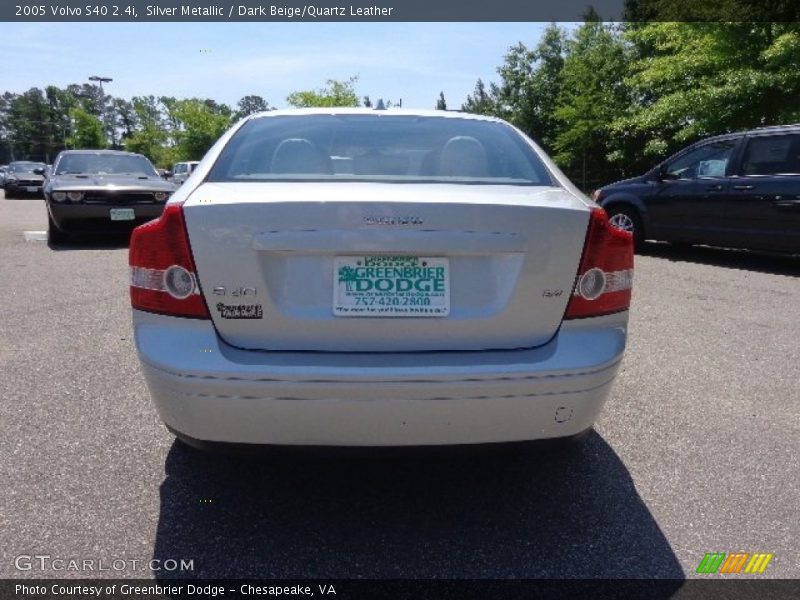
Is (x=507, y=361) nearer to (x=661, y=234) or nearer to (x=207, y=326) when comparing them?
(x=207, y=326)

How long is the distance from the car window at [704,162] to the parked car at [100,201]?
716 centimetres

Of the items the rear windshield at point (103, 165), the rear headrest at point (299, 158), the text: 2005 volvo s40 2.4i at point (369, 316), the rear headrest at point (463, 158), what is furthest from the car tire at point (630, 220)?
the text: 2005 volvo s40 2.4i at point (369, 316)

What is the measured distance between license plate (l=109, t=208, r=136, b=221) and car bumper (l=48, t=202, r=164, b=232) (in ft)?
0.13

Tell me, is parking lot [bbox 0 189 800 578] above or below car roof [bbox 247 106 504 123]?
below

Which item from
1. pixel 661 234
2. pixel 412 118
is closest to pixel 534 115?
pixel 661 234

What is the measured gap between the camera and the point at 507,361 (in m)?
2.24

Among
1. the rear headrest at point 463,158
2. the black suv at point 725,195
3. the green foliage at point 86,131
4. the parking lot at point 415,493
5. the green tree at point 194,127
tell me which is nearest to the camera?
the parking lot at point 415,493

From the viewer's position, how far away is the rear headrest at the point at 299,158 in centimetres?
287

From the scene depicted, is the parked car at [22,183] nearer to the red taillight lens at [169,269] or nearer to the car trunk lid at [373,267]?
the red taillight lens at [169,269]

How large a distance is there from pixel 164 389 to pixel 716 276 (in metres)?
7.24

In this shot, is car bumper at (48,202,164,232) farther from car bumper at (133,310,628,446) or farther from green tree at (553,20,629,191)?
green tree at (553,20,629,191)

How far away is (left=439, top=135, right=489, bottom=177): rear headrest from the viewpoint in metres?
2.94

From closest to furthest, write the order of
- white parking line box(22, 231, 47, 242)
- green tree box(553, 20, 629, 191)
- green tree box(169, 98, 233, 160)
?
white parking line box(22, 231, 47, 242) < green tree box(553, 20, 629, 191) < green tree box(169, 98, 233, 160)

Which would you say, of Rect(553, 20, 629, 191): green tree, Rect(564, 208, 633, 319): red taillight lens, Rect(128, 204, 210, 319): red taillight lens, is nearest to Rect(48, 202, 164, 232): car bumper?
Rect(128, 204, 210, 319): red taillight lens
